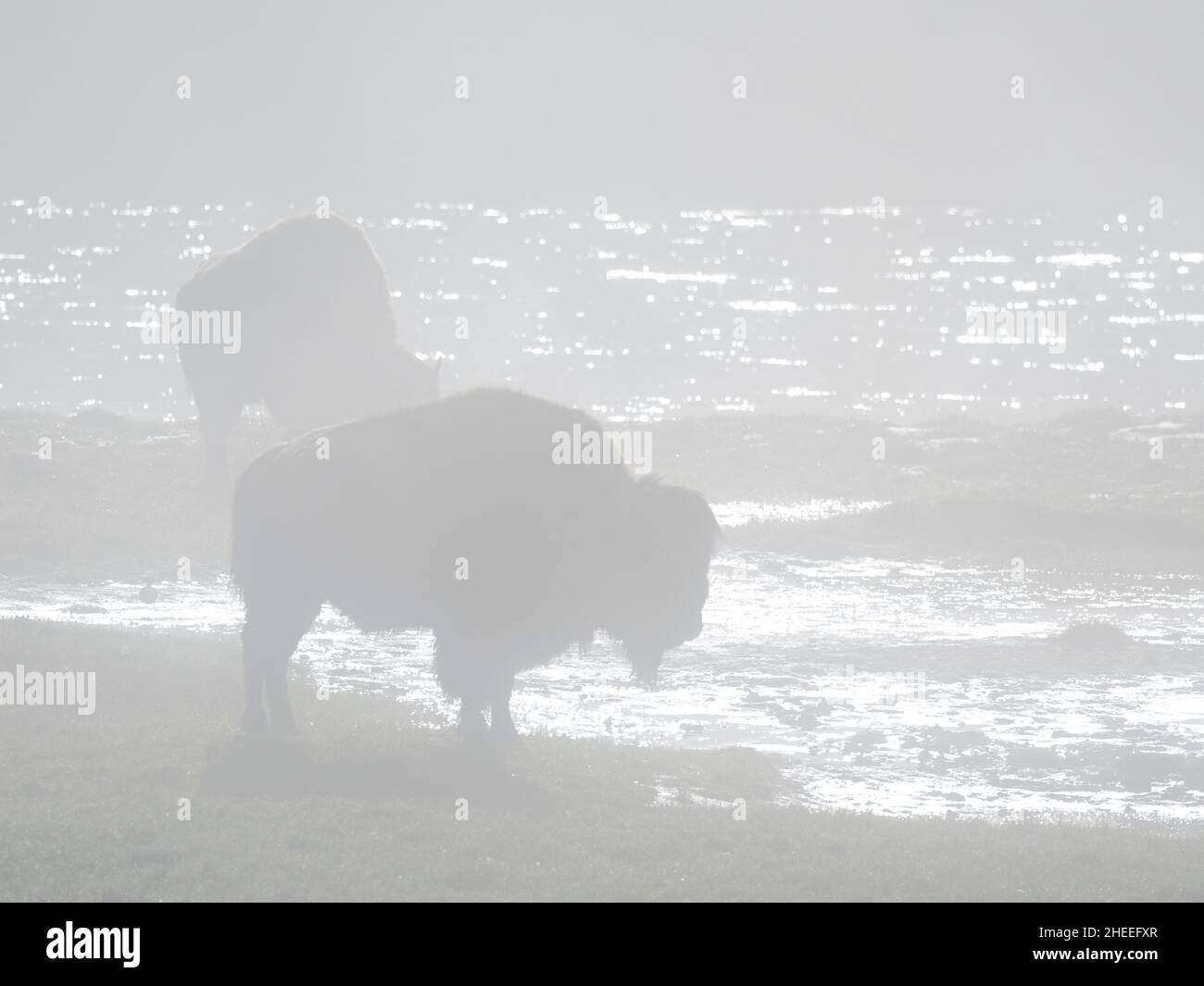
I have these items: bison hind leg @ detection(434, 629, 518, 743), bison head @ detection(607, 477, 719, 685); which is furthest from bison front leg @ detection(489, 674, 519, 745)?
bison head @ detection(607, 477, 719, 685)

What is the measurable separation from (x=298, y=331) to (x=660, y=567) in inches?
554

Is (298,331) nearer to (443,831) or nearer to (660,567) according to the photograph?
(660,567)

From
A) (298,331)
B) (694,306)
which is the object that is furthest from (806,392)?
(298,331)

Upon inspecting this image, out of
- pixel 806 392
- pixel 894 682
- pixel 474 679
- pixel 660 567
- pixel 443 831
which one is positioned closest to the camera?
pixel 443 831

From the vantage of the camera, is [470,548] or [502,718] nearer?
[470,548]

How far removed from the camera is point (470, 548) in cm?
1557

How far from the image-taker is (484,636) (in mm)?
15406

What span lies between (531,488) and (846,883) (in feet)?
15.8

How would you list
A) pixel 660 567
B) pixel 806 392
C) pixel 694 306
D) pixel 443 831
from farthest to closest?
1. pixel 694 306
2. pixel 806 392
3. pixel 660 567
4. pixel 443 831

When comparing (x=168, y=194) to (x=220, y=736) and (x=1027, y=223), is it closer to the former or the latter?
(x=1027, y=223)

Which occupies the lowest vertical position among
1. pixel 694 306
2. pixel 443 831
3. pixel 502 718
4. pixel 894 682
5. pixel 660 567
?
pixel 894 682

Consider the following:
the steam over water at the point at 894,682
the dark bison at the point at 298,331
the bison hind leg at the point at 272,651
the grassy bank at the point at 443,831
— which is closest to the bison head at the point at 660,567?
the grassy bank at the point at 443,831

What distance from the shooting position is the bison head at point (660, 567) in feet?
51.8
